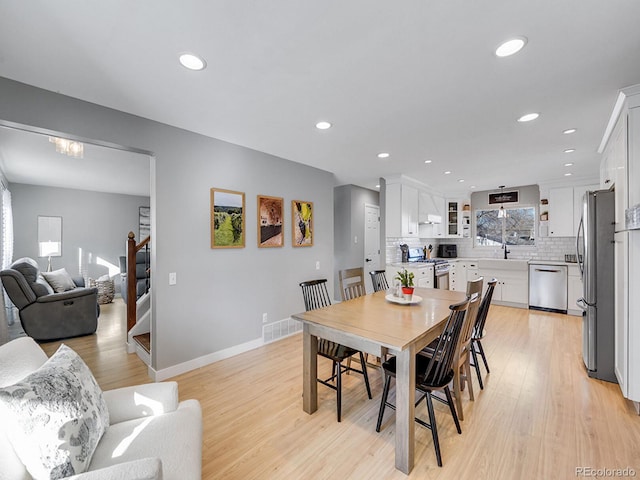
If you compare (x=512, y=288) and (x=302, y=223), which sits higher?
(x=302, y=223)

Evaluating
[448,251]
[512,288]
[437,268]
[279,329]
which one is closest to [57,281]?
[279,329]

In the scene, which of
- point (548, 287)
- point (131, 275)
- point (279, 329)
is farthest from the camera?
point (548, 287)

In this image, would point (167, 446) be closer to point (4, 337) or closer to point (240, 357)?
point (240, 357)

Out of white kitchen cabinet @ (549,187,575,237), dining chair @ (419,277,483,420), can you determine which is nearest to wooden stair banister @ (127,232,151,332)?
dining chair @ (419,277,483,420)

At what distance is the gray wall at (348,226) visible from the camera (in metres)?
5.82

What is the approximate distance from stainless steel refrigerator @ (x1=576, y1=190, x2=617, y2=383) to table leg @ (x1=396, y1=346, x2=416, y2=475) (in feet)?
7.84

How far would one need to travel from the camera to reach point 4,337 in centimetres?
239

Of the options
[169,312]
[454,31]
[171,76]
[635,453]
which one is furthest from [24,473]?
[635,453]

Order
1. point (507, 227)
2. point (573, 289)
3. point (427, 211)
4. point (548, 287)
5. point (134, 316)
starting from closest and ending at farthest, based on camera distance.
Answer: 1. point (134, 316)
2. point (573, 289)
3. point (548, 287)
4. point (427, 211)
5. point (507, 227)

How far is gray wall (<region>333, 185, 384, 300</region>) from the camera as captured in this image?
19.1 feet

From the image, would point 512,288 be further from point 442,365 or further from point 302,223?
point 442,365

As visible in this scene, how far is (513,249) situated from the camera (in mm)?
6090

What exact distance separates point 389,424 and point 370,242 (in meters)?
4.47

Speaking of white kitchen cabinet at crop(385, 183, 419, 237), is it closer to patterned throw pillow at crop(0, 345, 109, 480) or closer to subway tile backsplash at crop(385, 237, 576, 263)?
subway tile backsplash at crop(385, 237, 576, 263)
